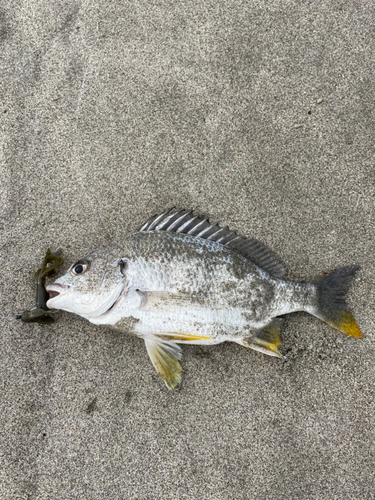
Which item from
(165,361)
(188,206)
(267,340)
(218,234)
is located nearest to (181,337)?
(165,361)

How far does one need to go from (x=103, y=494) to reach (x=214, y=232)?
1.96 meters

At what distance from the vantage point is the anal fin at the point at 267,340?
2348 mm

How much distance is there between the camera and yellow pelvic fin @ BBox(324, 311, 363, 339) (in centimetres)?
240

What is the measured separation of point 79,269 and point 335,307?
6.03 ft

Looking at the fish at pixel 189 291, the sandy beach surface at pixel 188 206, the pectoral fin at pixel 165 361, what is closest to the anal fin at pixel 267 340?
the fish at pixel 189 291

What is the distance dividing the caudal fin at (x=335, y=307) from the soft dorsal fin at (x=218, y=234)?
317mm

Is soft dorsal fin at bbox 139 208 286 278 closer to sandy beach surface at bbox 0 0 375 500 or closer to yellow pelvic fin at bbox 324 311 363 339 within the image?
sandy beach surface at bbox 0 0 375 500

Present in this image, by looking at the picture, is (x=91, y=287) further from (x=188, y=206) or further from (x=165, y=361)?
(x=188, y=206)

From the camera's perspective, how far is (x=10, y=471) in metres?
2.26

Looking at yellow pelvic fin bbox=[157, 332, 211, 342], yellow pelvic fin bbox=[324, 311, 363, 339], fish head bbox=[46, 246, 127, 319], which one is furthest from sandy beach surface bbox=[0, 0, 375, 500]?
fish head bbox=[46, 246, 127, 319]

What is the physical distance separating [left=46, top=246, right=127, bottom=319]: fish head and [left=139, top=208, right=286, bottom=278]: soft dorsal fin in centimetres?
40

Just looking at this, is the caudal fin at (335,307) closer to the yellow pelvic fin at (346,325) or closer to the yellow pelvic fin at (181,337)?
the yellow pelvic fin at (346,325)

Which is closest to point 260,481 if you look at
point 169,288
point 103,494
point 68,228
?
point 103,494

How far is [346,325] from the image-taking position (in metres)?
2.40
